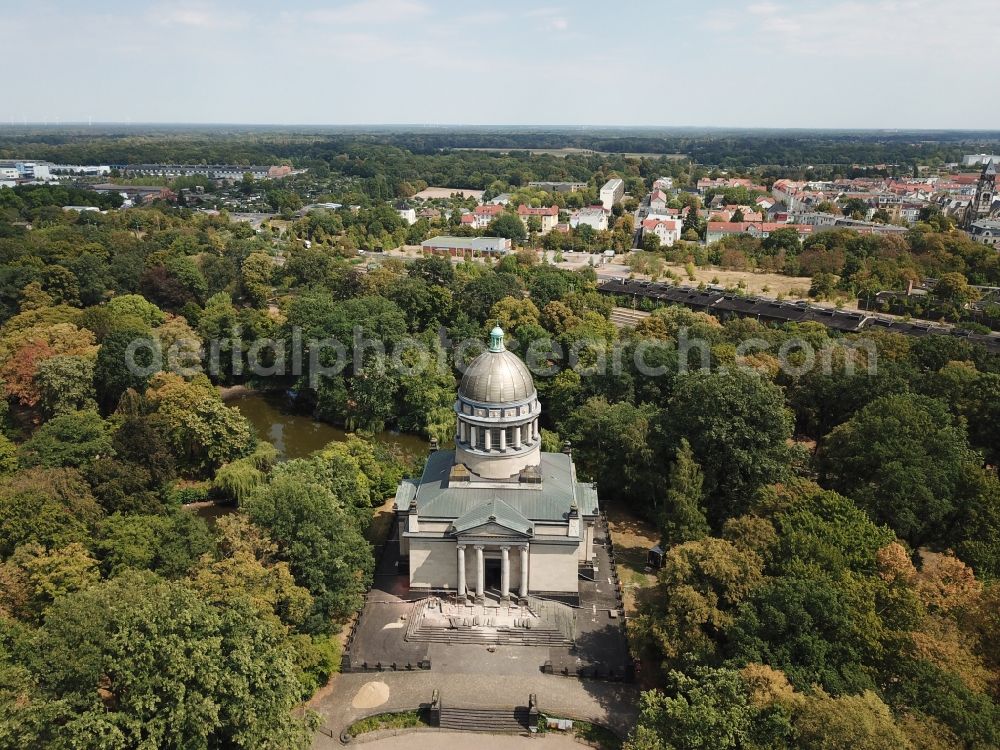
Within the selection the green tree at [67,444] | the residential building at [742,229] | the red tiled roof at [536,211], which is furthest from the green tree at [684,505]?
the red tiled roof at [536,211]

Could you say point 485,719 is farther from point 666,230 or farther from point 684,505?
point 666,230

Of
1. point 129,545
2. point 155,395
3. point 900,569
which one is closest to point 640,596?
point 900,569

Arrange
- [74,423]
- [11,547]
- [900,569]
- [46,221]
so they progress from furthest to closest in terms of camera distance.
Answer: [46,221], [74,423], [11,547], [900,569]

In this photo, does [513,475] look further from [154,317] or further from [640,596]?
[154,317]

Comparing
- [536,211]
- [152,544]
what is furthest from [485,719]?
[536,211]

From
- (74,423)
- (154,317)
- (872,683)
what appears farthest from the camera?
(154,317)

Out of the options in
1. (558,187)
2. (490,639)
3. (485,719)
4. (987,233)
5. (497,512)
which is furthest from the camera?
(558,187)
